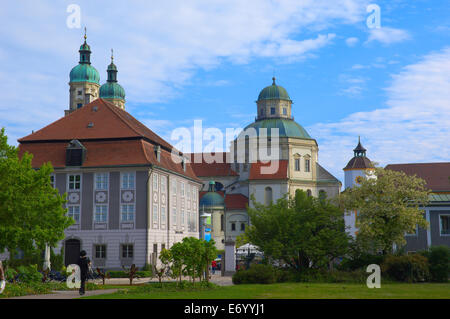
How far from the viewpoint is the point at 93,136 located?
4638 centimetres

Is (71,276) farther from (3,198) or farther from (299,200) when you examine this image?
(299,200)

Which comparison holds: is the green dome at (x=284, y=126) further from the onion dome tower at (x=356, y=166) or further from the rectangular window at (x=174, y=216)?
the rectangular window at (x=174, y=216)

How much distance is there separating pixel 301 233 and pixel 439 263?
795cm

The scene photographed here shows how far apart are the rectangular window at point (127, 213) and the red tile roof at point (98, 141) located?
3645 millimetres

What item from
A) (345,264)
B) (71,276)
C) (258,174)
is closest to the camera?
(71,276)

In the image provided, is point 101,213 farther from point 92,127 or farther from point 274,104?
point 274,104

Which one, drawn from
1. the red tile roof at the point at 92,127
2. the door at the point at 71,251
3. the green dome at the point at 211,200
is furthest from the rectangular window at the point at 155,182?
the green dome at the point at 211,200

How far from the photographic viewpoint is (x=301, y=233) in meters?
30.8

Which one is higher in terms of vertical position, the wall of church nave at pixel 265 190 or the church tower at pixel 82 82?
the church tower at pixel 82 82

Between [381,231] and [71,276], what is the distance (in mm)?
19908

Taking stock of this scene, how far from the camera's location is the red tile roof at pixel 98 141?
4528 cm

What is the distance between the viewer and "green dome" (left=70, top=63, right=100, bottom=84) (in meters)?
104

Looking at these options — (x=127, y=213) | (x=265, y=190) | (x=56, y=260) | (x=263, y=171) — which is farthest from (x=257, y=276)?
(x=263, y=171)

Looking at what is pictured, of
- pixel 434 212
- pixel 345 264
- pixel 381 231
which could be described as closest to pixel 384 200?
pixel 381 231
